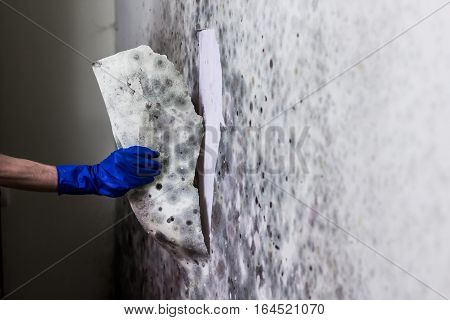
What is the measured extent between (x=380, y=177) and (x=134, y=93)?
771 millimetres

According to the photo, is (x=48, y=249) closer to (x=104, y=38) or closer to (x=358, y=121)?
(x=104, y=38)

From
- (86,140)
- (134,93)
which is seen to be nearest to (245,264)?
(134,93)

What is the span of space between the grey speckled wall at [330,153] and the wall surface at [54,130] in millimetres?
989

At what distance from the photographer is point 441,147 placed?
634 mm

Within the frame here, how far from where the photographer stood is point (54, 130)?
7.27 ft

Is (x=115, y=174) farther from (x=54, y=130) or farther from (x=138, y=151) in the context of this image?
(x=54, y=130)

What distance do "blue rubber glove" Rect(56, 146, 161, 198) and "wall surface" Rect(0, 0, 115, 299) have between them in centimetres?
87

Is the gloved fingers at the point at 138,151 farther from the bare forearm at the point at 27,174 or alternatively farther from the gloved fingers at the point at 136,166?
the bare forearm at the point at 27,174

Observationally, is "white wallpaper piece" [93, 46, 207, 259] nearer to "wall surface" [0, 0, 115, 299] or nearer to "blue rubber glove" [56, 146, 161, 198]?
"blue rubber glove" [56, 146, 161, 198]

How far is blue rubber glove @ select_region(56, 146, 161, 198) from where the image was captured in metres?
1.29

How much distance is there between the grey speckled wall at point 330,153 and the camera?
66 cm

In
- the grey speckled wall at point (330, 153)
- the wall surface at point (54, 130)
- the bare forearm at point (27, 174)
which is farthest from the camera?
the wall surface at point (54, 130)

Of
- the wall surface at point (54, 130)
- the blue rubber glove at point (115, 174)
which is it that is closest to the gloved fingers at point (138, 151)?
the blue rubber glove at point (115, 174)

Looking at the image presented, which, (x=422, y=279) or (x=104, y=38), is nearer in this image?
(x=422, y=279)
